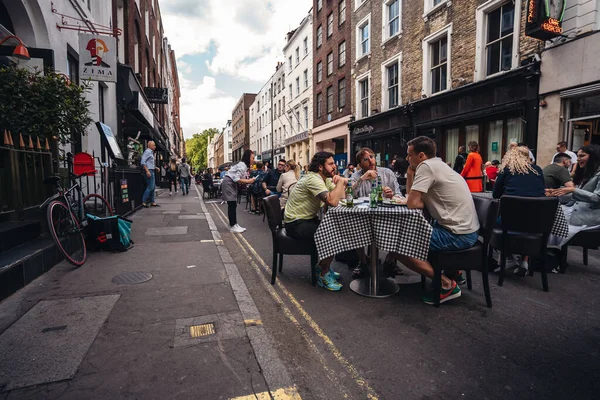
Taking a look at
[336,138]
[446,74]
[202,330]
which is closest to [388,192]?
[202,330]

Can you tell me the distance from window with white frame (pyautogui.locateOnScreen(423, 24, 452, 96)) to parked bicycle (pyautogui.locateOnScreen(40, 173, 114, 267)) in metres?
13.3

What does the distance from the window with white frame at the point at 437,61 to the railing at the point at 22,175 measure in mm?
13552

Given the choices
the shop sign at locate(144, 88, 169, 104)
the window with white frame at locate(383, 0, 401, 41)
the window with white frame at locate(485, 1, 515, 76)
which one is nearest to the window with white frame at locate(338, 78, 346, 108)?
the window with white frame at locate(383, 0, 401, 41)

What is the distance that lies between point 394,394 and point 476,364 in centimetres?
77

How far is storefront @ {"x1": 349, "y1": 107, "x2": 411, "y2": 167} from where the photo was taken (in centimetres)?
1658

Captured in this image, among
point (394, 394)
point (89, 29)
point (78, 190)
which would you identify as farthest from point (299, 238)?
point (89, 29)

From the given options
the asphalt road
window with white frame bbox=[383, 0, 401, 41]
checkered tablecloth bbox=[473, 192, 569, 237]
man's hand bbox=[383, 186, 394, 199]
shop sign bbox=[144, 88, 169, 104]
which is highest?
window with white frame bbox=[383, 0, 401, 41]

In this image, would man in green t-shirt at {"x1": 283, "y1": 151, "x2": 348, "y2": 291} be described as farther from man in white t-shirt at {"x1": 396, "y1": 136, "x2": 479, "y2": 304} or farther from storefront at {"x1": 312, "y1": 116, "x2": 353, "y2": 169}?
storefront at {"x1": 312, "y1": 116, "x2": 353, "y2": 169}

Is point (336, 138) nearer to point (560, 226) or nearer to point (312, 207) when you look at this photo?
point (560, 226)

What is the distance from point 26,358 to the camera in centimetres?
247

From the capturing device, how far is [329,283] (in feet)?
13.2

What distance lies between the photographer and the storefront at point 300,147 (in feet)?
99.3

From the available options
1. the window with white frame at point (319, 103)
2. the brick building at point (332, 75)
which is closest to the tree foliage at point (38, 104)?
the brick building at point (332, 75)

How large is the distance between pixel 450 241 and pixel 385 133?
50.8 feet
